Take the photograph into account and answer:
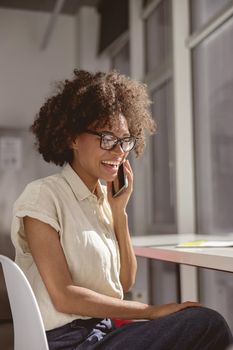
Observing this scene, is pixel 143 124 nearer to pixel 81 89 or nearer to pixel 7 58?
pixel 81 89

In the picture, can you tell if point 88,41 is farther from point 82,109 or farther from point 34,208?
point 34,208

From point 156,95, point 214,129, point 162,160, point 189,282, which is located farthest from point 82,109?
point 156,95

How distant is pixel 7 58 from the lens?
15.1 ft

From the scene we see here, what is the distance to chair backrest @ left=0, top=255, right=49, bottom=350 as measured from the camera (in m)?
0.99

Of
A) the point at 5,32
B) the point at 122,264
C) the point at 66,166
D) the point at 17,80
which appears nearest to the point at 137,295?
the point at 122,264

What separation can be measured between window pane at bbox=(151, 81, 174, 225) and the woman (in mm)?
1944

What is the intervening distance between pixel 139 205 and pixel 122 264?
2424 mm

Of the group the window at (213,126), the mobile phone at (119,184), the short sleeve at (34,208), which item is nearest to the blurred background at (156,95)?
the window at (213,126)

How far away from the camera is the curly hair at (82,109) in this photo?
134 cm

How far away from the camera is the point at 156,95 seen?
3729mm

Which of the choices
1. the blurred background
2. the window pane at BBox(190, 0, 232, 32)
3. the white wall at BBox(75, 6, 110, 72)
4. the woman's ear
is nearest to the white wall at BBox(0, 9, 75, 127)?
the blurred background

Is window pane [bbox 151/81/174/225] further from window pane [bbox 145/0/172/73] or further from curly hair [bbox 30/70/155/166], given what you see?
curly hair [bbox 30/70/155/166]

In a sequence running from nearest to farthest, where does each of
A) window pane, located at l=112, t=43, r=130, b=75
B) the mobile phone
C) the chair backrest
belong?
the chair backrest
the mobile phone
window pane, located at l=112, t=43, r=130, b=75

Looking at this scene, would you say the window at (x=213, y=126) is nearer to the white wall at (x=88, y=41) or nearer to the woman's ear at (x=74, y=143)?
the woman's ear at (x=74, y=143)
